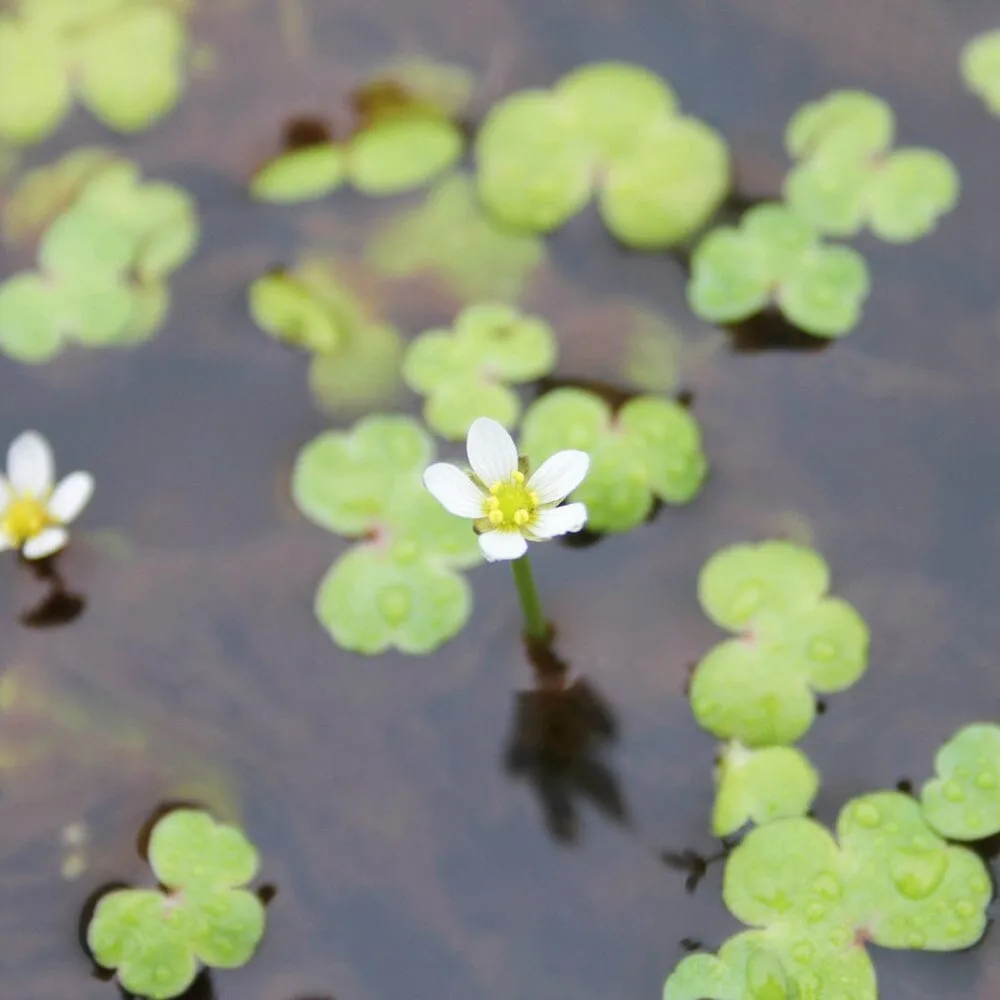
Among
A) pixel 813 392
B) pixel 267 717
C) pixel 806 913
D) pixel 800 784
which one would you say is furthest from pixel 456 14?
pixel 806 913

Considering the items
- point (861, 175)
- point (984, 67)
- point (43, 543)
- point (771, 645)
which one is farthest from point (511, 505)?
point (984, 67)

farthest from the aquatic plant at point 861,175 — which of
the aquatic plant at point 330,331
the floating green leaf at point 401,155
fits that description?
the aquatic plant at point 330,331

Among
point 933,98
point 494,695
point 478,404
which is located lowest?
point 494,695

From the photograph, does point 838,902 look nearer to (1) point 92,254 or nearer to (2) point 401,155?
(2) point 401,155

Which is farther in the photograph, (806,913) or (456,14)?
(456,14)

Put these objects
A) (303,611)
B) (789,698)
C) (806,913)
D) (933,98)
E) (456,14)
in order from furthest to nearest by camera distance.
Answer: (456,14), (933,98), (303,611), (789,698), (806,913)

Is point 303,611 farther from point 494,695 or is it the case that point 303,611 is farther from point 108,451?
point 108,451

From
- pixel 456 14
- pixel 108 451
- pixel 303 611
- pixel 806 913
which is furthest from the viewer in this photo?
pixel 456 14
